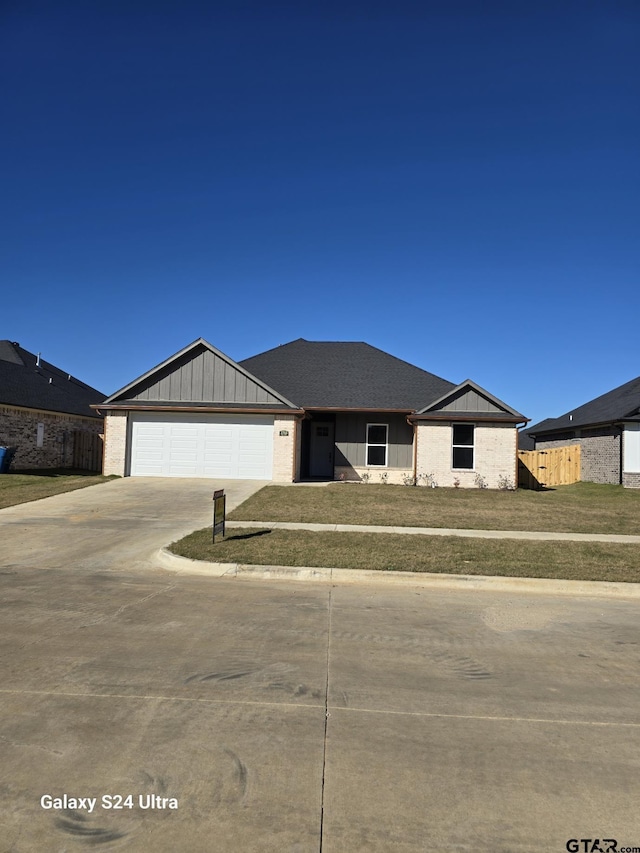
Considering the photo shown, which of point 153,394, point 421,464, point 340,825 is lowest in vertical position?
point 340,825

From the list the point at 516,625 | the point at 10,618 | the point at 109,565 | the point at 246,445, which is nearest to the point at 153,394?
the point at 246,445

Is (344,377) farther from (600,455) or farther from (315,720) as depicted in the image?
(315,720)

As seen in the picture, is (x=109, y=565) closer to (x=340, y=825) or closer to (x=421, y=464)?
(x=340, y=825)

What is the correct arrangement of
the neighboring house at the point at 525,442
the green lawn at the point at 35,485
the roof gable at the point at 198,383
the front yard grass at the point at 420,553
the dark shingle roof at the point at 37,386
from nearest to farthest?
1. the front yard grass at the point at 420,553
2. the green lawn at the point at 35,485
3. the roof gable at the point at 198,383
4. the dark shingle roof at the point at 37,386
5. the neighboring house at the point at 525,442

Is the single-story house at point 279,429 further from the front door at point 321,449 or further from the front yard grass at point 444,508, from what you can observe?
the front yard grass at point 444,508

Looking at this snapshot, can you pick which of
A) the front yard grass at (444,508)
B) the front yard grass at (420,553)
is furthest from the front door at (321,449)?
the front yard grass at (420,553)

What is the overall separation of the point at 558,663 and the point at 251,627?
3.00 m

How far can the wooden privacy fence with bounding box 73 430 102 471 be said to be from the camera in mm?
27000

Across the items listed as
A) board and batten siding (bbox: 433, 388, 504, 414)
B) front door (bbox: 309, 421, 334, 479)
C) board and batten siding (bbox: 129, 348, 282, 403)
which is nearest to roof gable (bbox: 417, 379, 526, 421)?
board and batten siding (bbox: 433, 388, 504, 414)

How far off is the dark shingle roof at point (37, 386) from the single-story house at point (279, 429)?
5657mm

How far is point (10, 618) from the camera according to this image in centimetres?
603

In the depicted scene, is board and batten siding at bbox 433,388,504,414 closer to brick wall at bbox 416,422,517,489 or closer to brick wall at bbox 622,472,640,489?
brick wall at bbox 416,422,517,489

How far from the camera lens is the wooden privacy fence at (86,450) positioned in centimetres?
2700

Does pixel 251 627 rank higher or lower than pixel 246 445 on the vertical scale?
lower
